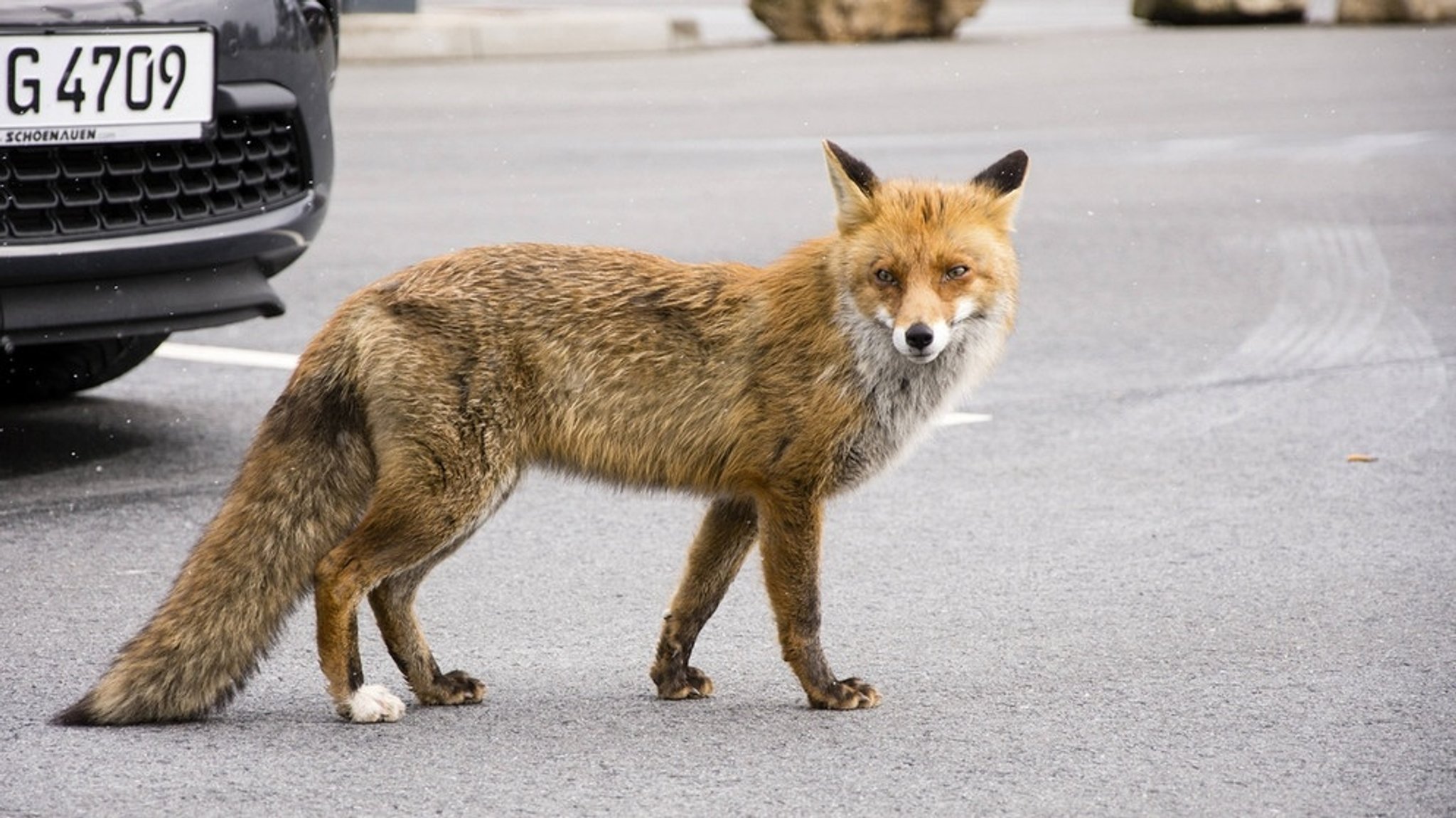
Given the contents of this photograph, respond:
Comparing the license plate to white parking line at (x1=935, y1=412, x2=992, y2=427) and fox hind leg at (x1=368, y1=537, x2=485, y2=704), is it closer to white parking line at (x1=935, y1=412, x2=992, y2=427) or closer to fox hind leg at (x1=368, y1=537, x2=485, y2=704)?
fox hind leg at (x1=368, y1=537, x2=485, y2=704)

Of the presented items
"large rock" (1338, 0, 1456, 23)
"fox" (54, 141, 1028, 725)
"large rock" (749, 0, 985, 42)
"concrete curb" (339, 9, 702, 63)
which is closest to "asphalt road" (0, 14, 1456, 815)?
"fox" (54, 141, 1028, 725)

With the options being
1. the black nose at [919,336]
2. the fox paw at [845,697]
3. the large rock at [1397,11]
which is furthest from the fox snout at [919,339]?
the large rock at [1397,11]

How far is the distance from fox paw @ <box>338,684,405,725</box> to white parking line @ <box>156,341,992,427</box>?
354 centimetres

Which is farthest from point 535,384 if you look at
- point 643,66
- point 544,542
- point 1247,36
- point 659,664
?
point 1247,36

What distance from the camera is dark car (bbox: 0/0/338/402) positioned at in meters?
5.78

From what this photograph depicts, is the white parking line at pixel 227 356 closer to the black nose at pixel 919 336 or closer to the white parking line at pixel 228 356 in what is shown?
the white parking line at pixel 228 356

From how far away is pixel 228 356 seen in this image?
26.4 feet

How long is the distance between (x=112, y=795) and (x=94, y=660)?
0.93m

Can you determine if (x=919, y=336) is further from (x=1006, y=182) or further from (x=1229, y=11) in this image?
(x=1229, y=11)

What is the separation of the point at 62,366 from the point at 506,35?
13047mm

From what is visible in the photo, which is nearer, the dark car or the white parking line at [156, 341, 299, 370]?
the dark car

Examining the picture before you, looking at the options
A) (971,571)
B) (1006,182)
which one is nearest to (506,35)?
(971,571)

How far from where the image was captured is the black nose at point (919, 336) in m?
4.26

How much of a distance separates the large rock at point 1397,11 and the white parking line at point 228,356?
58.9 feet
